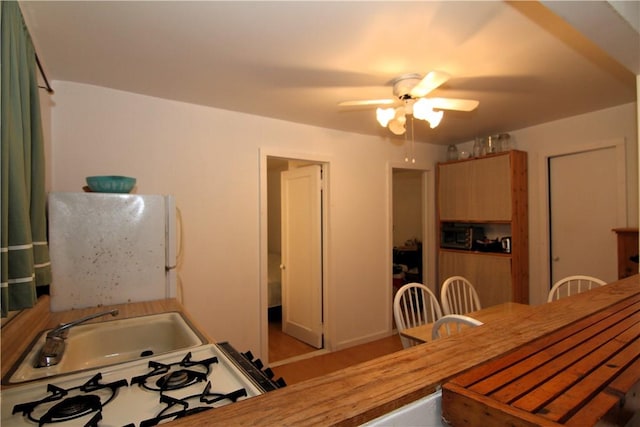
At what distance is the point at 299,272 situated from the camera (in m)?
3.76

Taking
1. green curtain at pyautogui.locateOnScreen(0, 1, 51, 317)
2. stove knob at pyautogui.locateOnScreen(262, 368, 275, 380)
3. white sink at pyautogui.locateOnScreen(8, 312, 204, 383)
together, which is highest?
green curtain at pyautogui.locateOnScreen(0, 1, 51, 317)

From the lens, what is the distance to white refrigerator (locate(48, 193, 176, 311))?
5.82ft

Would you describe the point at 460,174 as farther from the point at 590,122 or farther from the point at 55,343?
the point at 55,343

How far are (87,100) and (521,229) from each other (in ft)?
13.3

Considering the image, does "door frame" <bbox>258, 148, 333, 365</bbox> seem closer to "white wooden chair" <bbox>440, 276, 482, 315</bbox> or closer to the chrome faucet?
"white wooden chair" <bbox>440, 276, 482, 315</bbox>

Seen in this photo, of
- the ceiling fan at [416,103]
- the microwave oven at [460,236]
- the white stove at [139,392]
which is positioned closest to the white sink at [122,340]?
the white stove at [139,392]

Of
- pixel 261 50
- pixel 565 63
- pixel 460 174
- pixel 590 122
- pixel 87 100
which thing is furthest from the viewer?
pixel 460 174

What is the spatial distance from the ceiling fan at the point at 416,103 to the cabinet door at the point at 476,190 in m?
1.71

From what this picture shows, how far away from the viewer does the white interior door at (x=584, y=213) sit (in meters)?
2.93

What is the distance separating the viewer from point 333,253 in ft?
11.2

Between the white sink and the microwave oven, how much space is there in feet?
10.7

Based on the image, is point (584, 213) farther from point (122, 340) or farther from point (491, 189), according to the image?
point (122, 340)

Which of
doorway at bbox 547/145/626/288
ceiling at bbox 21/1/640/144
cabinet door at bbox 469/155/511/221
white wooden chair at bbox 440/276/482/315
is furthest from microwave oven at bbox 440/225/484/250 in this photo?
ceiling at bbox 21/1/640/144

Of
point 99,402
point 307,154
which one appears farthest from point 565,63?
point 99,402
